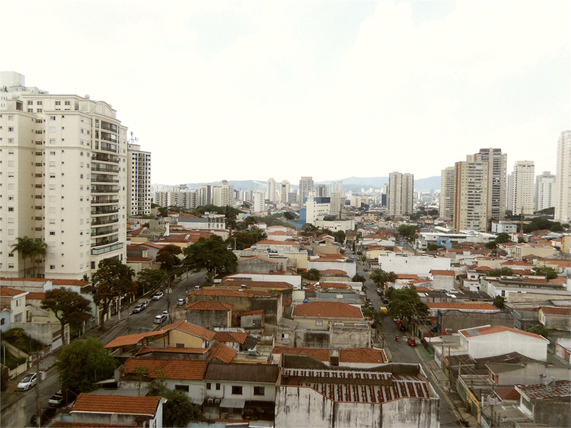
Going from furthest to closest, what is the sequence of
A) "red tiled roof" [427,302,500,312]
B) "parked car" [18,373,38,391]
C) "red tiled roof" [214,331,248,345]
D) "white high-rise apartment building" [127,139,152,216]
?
"white high-rise apartment building" [127,139,152,216]
"red tiled roof" [427,302,500,312]
"red tiled roof" [214,331,248,345]
"parked car" [18,373,38,391]

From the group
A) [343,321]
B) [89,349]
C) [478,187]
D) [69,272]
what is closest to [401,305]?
[343,321]

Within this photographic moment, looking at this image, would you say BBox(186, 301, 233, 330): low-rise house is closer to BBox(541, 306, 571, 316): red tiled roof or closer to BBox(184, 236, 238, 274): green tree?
BBox(184, 236, 238, 274): green tree

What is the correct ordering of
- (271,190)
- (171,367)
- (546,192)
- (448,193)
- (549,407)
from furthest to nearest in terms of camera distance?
(271,190) → (448,193) → (546,192) → (171,367) → (549,407)

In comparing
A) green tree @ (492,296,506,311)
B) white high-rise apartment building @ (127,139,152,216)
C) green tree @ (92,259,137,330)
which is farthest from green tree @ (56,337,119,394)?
white high-rise apartment building @ (127,139,152,216)

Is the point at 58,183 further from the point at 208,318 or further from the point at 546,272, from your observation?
the point at 546,272

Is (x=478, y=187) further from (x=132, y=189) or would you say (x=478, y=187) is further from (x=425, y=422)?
(x=425, y=422)

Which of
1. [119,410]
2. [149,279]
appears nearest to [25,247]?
[149,279]

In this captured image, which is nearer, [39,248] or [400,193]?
[39,248]

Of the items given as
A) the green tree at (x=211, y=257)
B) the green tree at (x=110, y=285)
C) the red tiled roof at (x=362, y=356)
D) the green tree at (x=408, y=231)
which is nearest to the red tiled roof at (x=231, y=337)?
the red tiled roof at (x=362, y=356)

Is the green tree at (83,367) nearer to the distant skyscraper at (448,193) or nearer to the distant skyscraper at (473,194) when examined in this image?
the distant skyscraper at (473,194)
